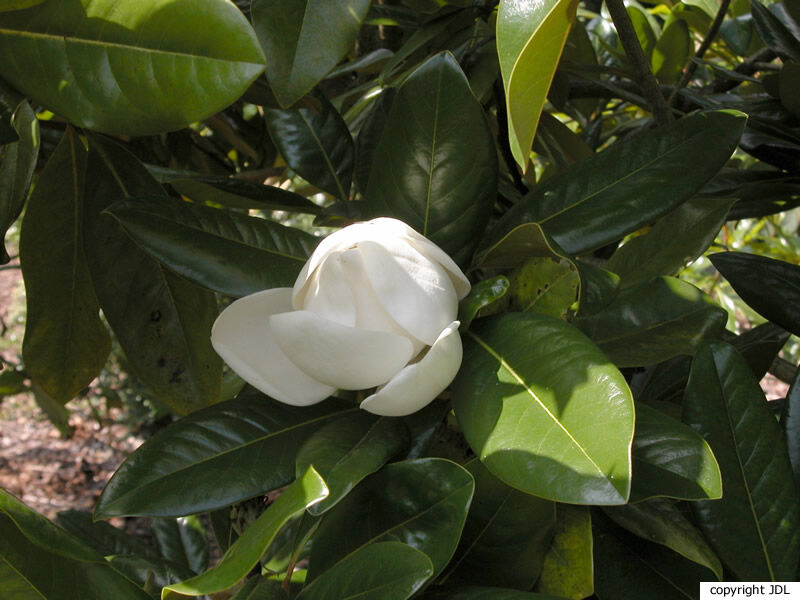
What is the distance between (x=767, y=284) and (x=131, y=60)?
2.12 ft

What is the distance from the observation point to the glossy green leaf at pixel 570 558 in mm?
616

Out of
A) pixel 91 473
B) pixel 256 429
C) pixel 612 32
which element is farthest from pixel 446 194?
pixel 91 473

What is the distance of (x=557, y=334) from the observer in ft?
1.95

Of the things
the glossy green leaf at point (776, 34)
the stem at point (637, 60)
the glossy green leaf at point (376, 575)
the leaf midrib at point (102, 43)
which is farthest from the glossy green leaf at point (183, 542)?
the glossy green leaf at point (776, 34)

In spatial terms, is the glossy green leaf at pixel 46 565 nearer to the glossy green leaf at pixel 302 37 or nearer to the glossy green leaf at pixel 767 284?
the glossy green leaf at pixel 302 37

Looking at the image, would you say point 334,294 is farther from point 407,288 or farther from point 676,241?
point 676,241

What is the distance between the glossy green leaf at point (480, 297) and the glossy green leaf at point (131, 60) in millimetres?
247

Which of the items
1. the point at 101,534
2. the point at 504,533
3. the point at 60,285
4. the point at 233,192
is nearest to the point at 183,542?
the point at 101,534

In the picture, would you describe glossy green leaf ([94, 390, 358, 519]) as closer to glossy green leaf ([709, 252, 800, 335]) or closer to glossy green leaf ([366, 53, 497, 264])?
glossy green leaf ([366, 53, 497, 264])

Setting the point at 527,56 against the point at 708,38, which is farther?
the point at 708,38

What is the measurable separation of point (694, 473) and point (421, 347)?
0.74 feet

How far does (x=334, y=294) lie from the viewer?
24.0 inches

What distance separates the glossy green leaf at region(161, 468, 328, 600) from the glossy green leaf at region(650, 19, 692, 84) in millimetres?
1143

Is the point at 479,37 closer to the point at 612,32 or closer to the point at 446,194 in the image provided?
the point at 446,194
